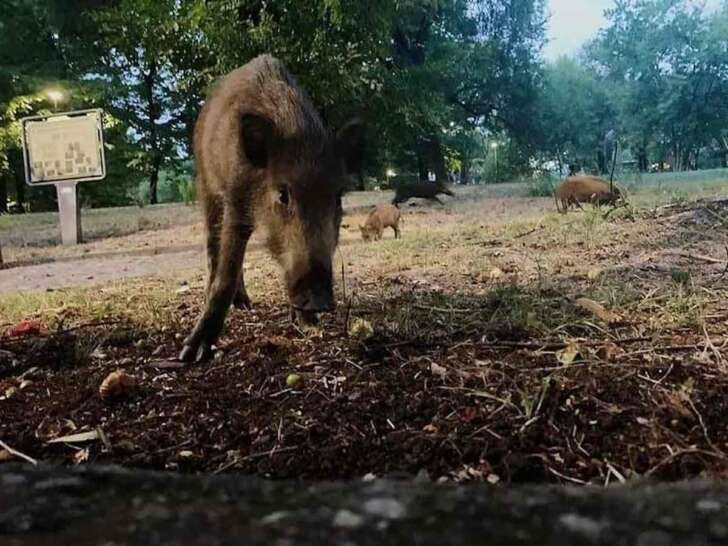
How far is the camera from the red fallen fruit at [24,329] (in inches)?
66.9

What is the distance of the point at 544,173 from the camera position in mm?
4551

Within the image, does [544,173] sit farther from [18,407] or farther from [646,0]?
[18,407]

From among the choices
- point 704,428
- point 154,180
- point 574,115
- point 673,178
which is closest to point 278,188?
point 704,428

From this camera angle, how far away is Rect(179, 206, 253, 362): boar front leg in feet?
4.84

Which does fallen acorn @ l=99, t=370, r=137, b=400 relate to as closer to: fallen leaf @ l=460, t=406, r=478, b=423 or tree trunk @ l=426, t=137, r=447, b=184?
fallen leaf @ l=460, t=406, r=478, b=423

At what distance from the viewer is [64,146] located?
12.3 feet

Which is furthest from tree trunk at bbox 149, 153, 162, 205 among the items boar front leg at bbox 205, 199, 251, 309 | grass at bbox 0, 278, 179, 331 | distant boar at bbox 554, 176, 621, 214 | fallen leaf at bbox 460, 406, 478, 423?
fallen leaf at bbox 460, 406, 478, 423

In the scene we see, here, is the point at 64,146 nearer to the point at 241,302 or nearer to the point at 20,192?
→ the point at 241,302

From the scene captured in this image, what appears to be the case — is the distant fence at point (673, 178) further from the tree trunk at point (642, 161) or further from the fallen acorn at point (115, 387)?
the fallen acorn at point (115, 387)

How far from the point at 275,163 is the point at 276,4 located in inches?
63.6

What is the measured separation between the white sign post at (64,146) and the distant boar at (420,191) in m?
2.12

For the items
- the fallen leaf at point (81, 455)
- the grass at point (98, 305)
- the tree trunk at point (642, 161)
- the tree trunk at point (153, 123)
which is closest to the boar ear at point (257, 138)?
the grass at point (98, 305)

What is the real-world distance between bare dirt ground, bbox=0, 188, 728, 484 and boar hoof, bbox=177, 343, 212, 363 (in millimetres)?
31

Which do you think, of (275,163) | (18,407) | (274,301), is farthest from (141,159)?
(18,407)
